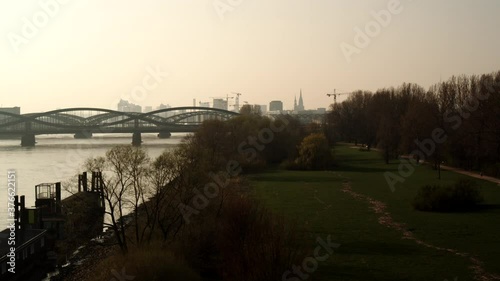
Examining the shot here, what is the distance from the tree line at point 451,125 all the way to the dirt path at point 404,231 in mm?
9622

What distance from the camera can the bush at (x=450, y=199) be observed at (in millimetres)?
26031

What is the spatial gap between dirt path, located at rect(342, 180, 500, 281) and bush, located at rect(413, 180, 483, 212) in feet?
6.01

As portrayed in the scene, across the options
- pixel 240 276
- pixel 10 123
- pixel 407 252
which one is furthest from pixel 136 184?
pixel 10 123

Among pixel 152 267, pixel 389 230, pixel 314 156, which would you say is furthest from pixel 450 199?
pixel 314 156

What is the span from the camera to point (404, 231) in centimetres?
2106

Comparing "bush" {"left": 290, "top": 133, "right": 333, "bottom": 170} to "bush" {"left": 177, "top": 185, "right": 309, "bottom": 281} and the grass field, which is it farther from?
"bush" {"left": 177, "top": 185, "right": 309, "bottom": 281}

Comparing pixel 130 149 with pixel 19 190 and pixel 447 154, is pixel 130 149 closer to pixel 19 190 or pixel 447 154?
pixel 19 190

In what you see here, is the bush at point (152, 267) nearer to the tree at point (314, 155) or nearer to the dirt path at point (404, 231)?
the dirt path at point (404, 231)

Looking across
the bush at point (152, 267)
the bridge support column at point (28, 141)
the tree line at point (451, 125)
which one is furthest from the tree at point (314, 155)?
the bridge support column at point (28, 141)

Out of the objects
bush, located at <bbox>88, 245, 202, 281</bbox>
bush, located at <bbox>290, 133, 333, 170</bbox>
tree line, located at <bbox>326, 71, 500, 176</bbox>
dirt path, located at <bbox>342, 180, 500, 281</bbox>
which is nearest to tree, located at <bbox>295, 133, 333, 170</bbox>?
bush, located at <bbox>290, 133, 333, 170</bbox>

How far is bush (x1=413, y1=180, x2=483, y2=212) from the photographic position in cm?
2603

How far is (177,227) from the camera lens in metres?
18.0

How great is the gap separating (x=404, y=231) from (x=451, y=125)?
Result: 25.2 metres

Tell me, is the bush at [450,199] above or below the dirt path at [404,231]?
above
